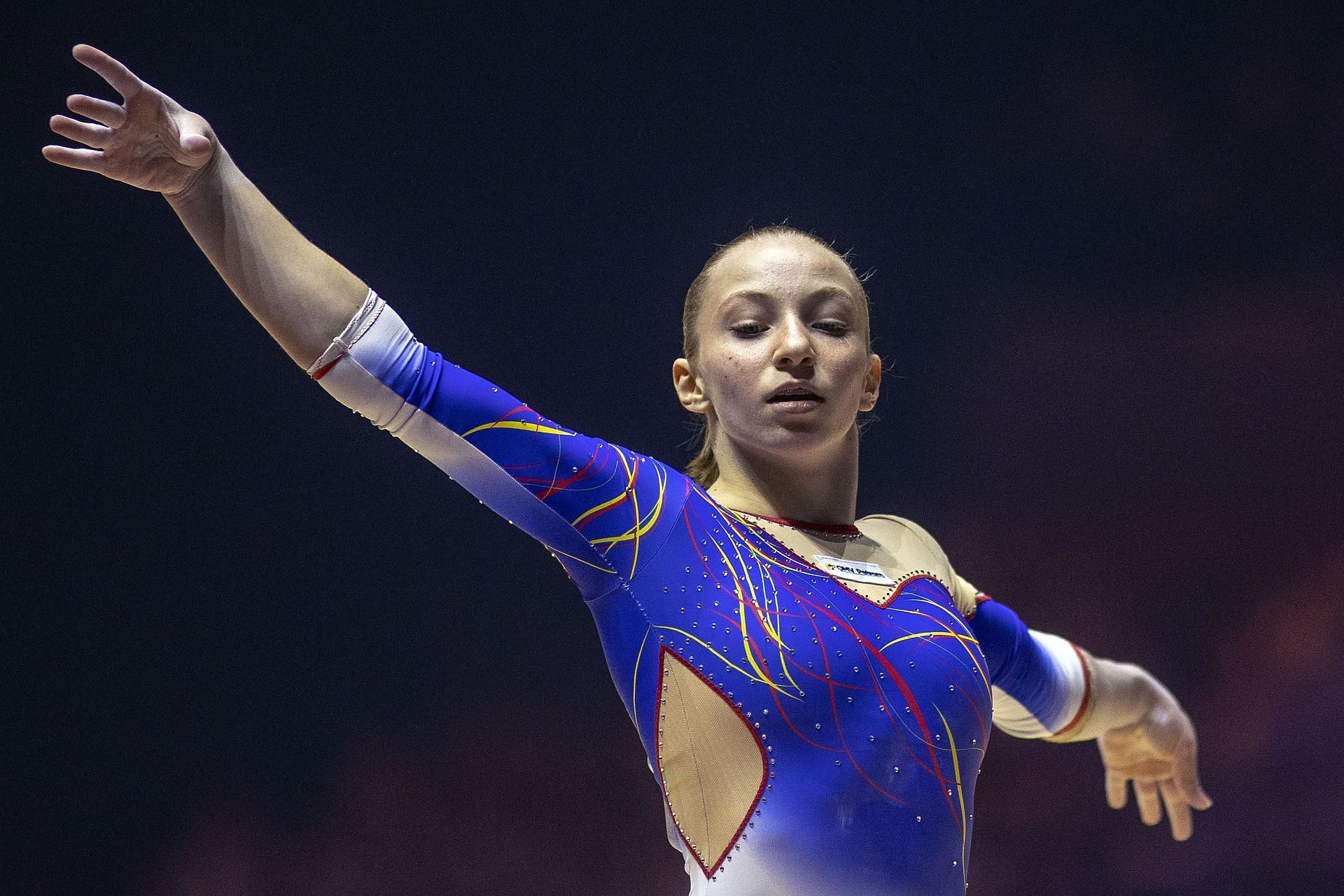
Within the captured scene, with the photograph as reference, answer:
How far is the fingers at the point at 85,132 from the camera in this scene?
1061 mm

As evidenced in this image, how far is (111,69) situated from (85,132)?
6 centimetres

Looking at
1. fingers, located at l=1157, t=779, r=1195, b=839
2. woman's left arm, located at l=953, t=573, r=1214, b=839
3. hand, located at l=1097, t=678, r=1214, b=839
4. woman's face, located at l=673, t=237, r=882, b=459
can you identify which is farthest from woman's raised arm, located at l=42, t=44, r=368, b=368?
fingers, located at l=1157, t=779, r=1195, b=839

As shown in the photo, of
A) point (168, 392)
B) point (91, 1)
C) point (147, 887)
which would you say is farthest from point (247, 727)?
point (91, 1)

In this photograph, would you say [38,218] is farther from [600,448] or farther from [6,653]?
[600,448]

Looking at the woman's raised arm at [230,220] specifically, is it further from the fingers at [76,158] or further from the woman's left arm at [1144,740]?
the woman's left arm at [1144,740]

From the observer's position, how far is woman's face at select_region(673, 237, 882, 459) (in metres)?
1.48

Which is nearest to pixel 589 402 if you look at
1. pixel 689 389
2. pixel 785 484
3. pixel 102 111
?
pixel 689 389

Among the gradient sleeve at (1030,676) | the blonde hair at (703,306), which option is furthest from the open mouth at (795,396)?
the gradient sleeve at (1030,676)

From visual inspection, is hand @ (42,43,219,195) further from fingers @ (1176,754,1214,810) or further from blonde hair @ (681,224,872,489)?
fingers @ (1176,754,1214,810)

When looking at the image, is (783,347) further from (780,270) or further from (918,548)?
(918,548)

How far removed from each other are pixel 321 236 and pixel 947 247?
122 centimetres

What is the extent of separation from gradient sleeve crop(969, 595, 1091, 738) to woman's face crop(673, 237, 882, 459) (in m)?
0.41

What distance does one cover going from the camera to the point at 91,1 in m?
2.22

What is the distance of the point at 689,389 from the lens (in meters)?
1.61
